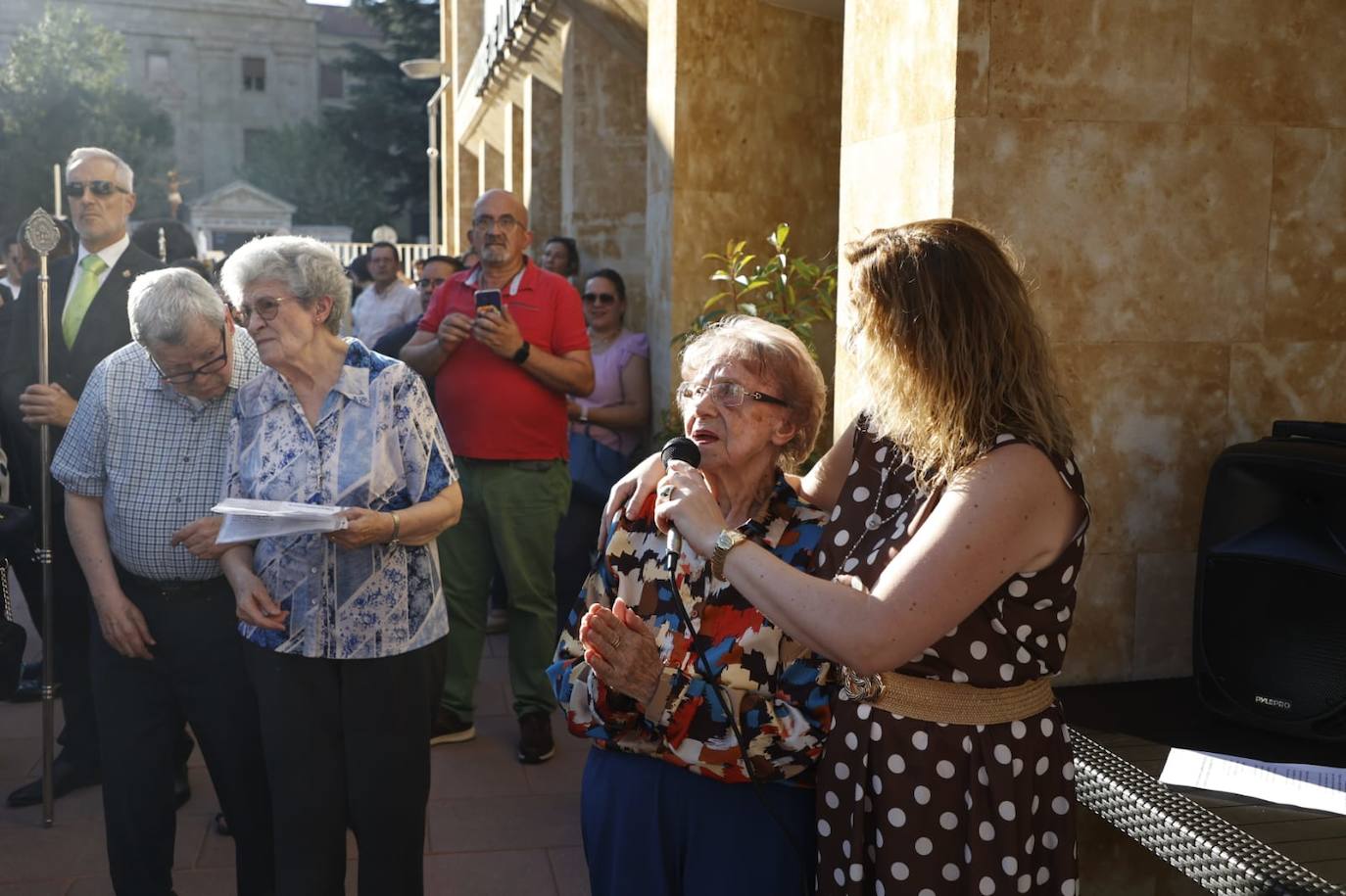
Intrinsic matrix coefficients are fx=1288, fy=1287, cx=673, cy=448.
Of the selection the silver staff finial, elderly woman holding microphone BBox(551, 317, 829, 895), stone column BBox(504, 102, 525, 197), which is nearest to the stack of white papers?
elderly woman holding microphone BBox(551, 317, 829, 895)

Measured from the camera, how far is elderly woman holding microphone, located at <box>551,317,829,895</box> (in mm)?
2225

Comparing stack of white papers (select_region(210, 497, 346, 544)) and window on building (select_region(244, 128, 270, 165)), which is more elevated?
window on building (select_region(244, 128, 270, 165))

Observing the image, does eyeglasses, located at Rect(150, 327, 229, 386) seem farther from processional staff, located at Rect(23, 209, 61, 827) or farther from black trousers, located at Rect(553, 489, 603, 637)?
black trousers, located at Rect(553, 489, 603, 637)

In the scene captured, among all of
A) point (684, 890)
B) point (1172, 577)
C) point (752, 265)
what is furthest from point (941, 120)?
point (752, 265)

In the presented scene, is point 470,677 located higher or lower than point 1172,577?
lower

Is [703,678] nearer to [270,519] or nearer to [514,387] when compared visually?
[270,519]

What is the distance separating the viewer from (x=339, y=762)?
3.05 meters

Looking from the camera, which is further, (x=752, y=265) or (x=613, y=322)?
(x=613, y=322)

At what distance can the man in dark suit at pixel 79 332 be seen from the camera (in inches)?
180

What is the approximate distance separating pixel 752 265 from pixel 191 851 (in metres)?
3.53

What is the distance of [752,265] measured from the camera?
6.14 meters

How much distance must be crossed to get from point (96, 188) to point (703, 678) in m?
3.40

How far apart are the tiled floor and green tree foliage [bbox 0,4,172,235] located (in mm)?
38044

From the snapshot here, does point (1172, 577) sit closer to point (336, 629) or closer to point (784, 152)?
point (336, 629)
